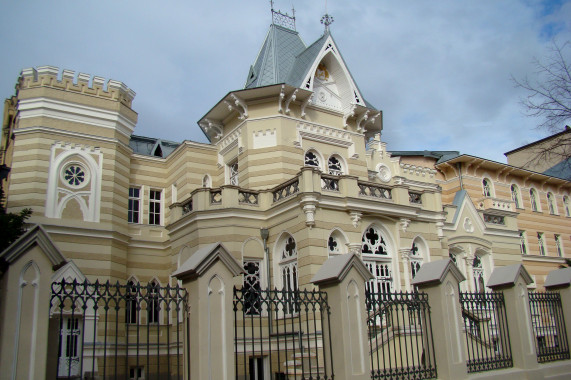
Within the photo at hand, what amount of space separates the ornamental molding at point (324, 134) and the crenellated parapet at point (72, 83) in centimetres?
769

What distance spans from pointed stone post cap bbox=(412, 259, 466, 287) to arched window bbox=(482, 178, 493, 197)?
22133 millimetres

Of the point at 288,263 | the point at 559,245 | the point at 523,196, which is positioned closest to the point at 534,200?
the point at 523,196

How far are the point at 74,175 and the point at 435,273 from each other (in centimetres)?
1527

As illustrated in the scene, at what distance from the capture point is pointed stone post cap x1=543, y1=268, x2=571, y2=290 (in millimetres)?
13953

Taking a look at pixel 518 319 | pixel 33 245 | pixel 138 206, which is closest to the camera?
pixel 33 245

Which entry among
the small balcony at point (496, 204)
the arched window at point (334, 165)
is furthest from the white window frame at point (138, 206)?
the small balcony at point (496, 204)

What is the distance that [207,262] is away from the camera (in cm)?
847

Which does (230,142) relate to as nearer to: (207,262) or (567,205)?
(207,262)

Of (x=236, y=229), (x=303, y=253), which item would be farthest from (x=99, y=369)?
(x=303, y=253)

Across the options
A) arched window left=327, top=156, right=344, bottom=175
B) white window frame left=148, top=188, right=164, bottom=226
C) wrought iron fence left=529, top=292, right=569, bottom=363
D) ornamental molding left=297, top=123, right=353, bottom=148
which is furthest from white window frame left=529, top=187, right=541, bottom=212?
white window frame left=148, top=188, right=164, bottom=226

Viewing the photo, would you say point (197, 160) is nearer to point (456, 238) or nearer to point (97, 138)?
point (97, 138)

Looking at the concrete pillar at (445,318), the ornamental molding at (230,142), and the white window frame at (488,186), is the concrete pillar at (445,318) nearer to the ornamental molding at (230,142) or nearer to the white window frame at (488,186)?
the ornamental molding at (230,142)

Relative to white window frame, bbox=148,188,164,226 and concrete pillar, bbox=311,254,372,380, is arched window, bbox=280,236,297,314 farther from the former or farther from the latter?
concrete pillar, bbox=311,254,372,380

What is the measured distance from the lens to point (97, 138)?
21.6 metres
